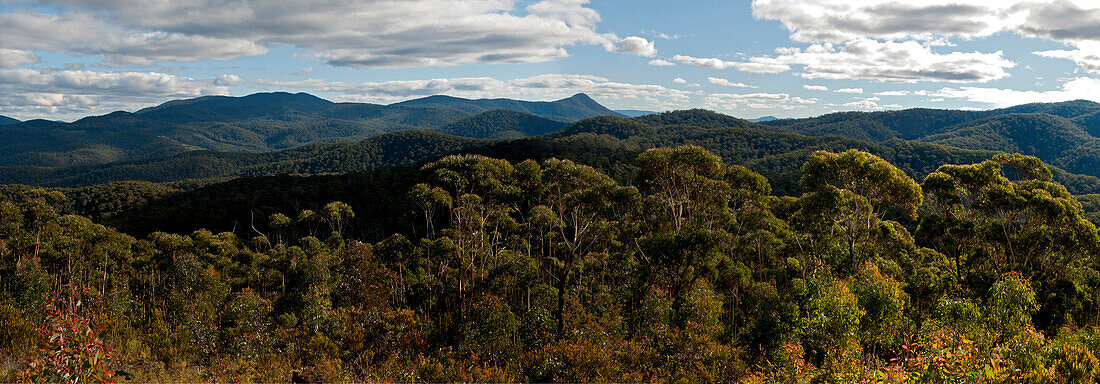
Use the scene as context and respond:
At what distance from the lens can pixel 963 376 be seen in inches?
316

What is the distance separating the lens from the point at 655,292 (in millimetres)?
22500

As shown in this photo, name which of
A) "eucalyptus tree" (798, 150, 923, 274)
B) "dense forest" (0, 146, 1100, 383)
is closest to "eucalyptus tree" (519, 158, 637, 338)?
"dense forest" (0, 146, 1100, 383)

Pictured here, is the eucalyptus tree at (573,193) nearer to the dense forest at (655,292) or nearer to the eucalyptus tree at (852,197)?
the dense forest at (655,292)

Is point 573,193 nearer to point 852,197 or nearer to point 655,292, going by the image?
point 655,292

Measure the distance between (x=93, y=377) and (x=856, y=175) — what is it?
24.9 metres

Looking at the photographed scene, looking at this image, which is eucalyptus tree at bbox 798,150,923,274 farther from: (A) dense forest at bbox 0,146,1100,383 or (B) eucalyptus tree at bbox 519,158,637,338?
(B) eucalyptus tree at bbox 519,158,637,338

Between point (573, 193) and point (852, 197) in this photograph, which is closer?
point (852, 197)

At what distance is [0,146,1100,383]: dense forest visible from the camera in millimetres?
13797

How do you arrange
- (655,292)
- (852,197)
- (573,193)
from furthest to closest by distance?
(655,292), (573,193), (852,197)

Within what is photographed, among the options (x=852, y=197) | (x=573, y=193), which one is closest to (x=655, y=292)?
(x=573, y=193)

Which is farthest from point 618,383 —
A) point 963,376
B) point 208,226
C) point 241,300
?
point 208,226

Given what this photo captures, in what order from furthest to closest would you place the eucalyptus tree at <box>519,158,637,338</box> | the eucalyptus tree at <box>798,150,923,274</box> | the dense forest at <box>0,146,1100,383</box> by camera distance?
the eucalyptus tree at <box>519,158,637,338</box> < the eucalyptus tree at <box>798,150,923,274</box> < the dense forest at <box>0,146,1100,383</box>

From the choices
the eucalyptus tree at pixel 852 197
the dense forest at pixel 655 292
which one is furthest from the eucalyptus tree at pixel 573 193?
the eucalyptus tree at pixel 852 197

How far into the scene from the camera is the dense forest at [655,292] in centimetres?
1380
